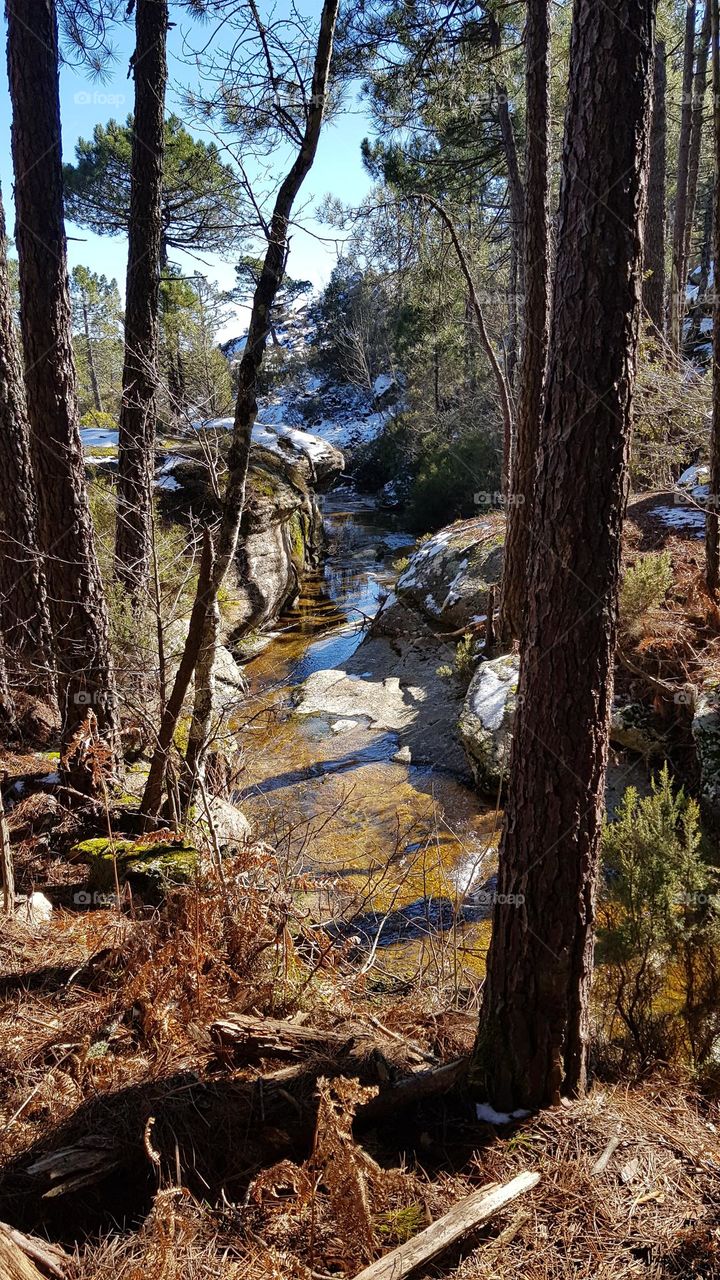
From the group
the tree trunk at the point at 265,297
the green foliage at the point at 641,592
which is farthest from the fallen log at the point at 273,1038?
the green foliage at the point at 641,592

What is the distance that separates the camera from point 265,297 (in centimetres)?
376

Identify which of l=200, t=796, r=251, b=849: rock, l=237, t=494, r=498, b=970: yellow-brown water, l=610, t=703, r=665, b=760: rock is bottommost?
l=237, t=494, r=498, b=970: yellow-brown water

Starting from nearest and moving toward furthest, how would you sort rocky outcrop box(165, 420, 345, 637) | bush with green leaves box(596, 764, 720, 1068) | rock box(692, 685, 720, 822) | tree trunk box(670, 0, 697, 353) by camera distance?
bush with green leaves box(596, 764, 720, 1068) → rock box(692, 685, 720, 822) → rocky outcrop box(165, 420, 345, 637) → tree trunk box(670, 0, 697, 353)

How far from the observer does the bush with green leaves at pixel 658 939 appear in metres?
3.10

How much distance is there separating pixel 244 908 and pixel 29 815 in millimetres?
2131

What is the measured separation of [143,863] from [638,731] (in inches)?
168

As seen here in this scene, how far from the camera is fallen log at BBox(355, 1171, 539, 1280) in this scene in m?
2.04

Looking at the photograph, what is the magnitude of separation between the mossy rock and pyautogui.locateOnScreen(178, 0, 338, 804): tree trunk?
141 centimetres

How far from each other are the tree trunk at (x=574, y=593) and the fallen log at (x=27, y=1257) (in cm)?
148

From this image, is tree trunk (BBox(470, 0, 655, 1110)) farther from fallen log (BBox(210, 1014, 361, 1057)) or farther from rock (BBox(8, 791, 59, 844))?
rock (BBox(8, 791, 59, 844))

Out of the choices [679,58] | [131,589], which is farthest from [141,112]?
[679,58]

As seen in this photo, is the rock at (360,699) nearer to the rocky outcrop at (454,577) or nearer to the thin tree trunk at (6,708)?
the rocky outcrop at (454,577)

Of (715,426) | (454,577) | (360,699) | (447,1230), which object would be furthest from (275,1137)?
(454,577)

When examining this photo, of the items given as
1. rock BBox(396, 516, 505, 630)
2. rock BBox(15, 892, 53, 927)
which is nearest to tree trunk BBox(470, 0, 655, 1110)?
rock BBox(15, 892, 53, 927)
